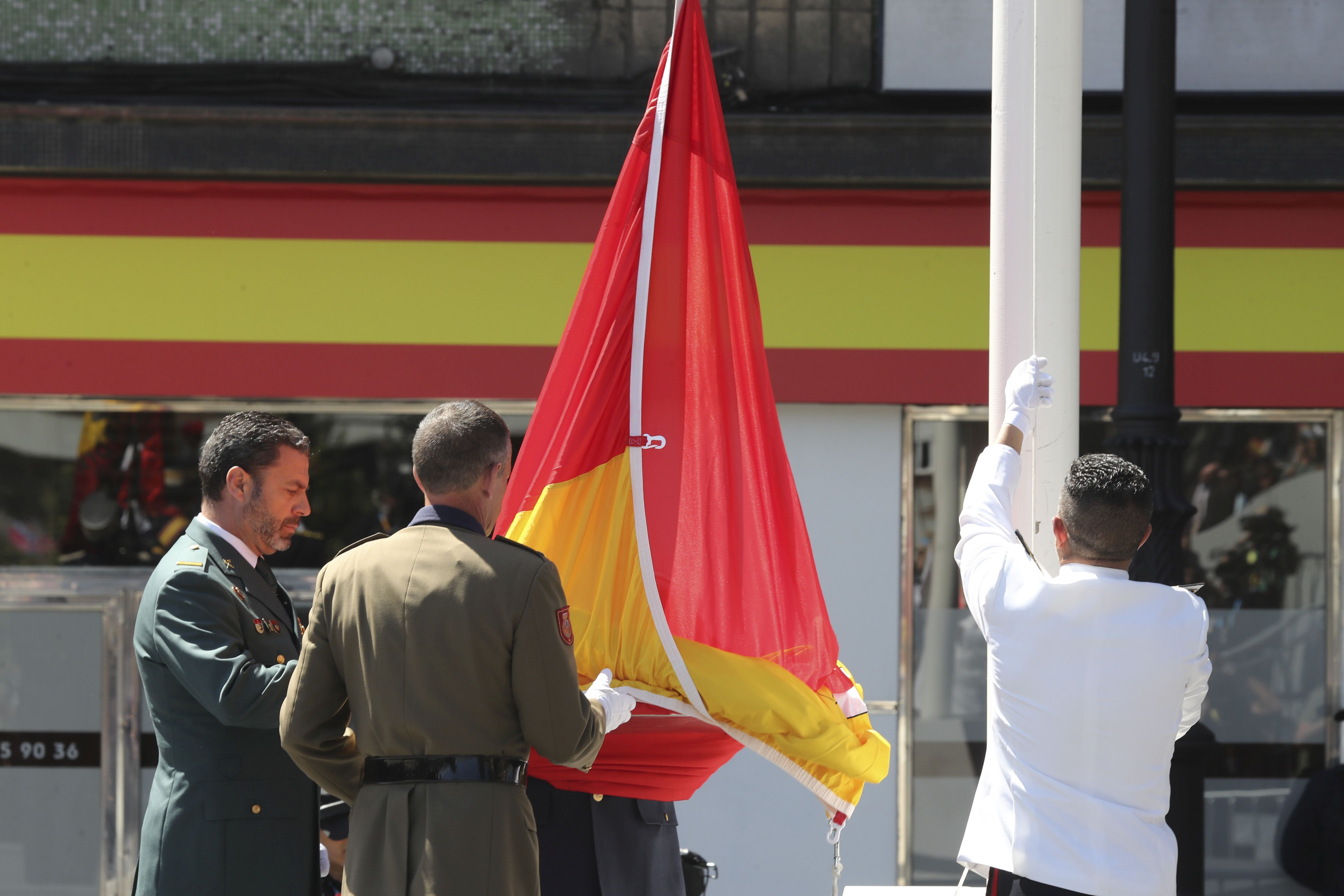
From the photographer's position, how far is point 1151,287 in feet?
12.6

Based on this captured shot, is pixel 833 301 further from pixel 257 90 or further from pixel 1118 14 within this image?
pixel 257 90

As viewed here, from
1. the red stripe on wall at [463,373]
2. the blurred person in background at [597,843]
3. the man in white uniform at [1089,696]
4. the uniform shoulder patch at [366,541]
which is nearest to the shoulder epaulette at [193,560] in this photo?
the uniform shoulder patch at [366,541]

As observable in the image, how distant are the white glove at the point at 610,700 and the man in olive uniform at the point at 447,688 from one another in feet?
0.37

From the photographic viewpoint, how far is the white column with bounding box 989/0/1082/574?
2.95 metres

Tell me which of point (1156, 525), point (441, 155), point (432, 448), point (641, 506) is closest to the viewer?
point (432, 448)

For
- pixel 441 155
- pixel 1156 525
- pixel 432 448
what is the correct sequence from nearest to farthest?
pixel 432 448 → pixel 1156 525 → pixel 441 155

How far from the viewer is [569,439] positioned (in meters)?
2.76

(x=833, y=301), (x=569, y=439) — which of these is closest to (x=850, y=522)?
(x=833, y=301)

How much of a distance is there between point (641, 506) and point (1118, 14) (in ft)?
11.9

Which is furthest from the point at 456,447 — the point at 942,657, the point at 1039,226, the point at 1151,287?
the point at 942,657

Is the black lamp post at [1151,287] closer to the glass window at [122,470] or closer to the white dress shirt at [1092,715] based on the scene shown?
the white dress shirt at [1092,715]

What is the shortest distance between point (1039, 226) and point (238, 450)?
191 centimetres

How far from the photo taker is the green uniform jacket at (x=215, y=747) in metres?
2.52

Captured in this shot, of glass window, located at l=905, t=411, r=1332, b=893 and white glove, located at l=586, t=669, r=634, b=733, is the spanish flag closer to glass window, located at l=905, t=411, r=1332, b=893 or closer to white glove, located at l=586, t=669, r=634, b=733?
white glove, located at l=586, t=669, r=634, b=733
